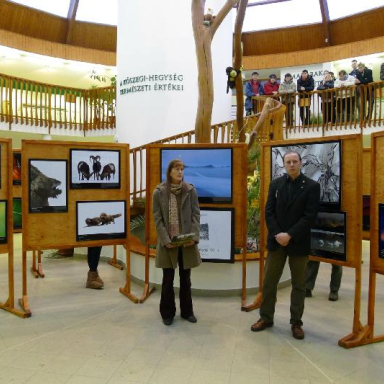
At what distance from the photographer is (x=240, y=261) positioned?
15.5ft

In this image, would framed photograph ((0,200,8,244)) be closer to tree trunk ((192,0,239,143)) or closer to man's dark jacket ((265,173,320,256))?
man's dark jacket ((265,173,320,256))

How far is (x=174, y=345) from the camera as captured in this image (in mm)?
3373

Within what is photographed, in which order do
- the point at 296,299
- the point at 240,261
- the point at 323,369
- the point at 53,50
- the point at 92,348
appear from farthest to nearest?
the point at 53,50
the point at 240,261
the point at 296,299
the point at 92,348
the point at 323,369

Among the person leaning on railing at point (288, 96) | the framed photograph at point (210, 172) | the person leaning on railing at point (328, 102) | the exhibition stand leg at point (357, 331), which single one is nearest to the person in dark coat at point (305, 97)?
the person leaning on railing at point (288, 96)

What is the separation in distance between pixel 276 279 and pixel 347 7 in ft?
45.0

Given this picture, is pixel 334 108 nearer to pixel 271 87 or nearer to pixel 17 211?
pixel 271 87

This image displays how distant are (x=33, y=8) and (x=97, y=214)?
39.3 feet

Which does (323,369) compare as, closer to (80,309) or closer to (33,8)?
(80,309)

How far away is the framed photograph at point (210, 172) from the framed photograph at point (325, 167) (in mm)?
776

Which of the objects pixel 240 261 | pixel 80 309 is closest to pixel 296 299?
pixel 240 261

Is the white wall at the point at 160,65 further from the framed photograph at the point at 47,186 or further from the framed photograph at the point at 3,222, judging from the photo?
the framed photograph at the point at 3,222

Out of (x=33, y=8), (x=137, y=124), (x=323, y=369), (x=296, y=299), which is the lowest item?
(x=323, y=369)

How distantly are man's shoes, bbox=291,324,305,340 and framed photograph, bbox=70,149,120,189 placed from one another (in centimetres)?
231

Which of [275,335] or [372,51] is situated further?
[372,51]
